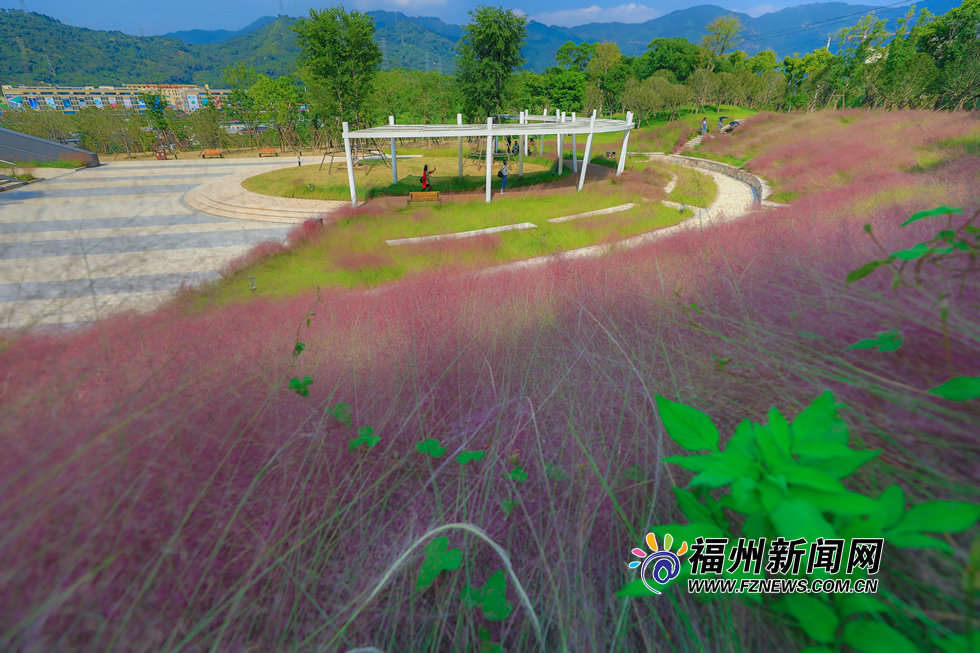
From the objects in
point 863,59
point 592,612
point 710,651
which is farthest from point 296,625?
point 863,59

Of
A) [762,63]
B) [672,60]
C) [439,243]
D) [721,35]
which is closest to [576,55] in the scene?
[672,60]

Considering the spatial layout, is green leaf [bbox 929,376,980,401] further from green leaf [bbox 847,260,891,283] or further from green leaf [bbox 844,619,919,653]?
green leaf [bbox 844,619,919,653]

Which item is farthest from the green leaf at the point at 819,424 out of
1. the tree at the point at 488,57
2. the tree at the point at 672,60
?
the tree at the point at 672,60

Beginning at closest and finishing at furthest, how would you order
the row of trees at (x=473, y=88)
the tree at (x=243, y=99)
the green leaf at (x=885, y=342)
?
the green leaf at (x=885, y=342)
the row of trees at (x=473, y=88)
the tree at (x=243, y=99)

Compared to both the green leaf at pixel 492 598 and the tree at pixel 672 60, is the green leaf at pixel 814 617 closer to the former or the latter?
the green leaf at pixel 492 598

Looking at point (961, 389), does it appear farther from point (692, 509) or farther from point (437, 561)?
point (437, 561)

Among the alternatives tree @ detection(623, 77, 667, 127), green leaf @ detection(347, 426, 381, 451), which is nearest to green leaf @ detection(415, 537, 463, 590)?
green leaf @ detection(347, 426, 381, 451)
